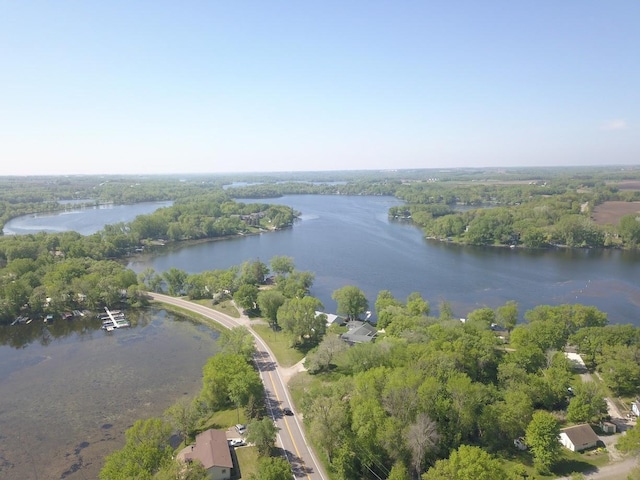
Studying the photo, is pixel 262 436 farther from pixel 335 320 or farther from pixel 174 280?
pixel 174 280

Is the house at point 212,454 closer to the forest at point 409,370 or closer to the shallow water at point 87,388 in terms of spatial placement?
the forest at point 409,370

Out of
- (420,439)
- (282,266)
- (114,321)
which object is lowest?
(114,321)

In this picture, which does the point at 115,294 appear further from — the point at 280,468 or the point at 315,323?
the point at 280,468

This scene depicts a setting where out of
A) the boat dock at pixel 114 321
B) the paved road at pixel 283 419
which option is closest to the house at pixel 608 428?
the paved road at pixel 283 419

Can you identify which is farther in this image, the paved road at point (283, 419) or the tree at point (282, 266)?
the tree at point (282, 266)

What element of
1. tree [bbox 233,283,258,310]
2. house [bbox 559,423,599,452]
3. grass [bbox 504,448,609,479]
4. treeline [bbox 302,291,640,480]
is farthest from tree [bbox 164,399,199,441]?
house [bbox 559,423,599,452]

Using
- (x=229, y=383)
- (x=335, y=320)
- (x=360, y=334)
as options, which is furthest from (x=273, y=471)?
(x=335, y=320)
